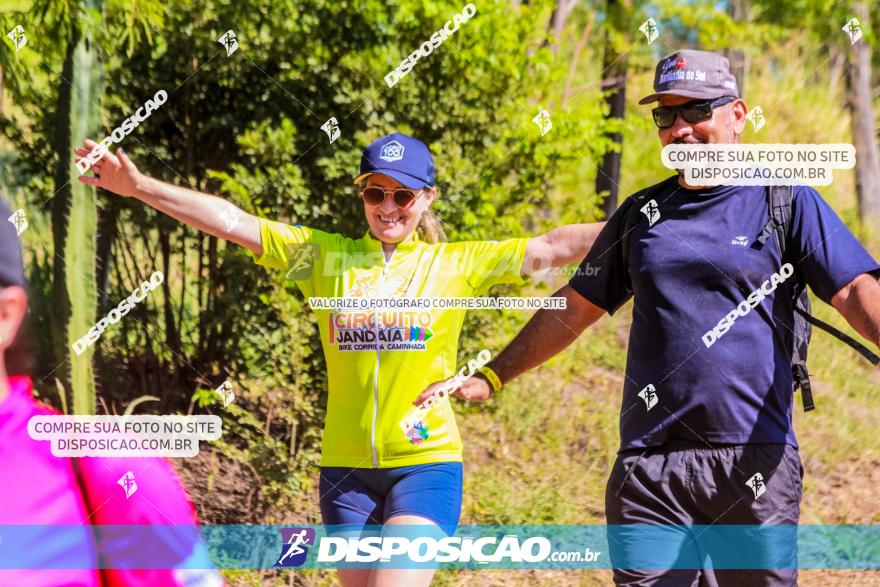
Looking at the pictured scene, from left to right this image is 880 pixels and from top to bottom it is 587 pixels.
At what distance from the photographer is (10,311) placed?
1.87 m

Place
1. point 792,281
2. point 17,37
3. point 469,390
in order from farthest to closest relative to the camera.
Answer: point 17,37
point 469,390
point 792,281

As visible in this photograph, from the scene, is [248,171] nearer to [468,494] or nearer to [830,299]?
[468,494]

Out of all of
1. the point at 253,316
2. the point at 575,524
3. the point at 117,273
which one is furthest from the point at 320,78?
the point at 575,524

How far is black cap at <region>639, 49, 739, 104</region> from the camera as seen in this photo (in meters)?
3.43

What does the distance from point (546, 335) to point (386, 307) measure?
0.59m

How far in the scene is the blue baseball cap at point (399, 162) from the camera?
3.90 meters

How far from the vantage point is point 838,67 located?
1569cm

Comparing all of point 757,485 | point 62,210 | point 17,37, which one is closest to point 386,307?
point 757,485

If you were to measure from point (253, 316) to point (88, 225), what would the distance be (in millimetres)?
1027

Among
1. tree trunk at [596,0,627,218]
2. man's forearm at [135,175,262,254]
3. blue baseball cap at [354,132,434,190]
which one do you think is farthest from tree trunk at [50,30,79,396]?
tree trunk at [596,0,627,218]

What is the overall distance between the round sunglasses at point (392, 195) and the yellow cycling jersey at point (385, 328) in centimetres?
16

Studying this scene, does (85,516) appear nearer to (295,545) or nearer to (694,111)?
(694,111)

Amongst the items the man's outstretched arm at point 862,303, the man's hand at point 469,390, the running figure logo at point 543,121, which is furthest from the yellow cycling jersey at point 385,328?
the running figure logo at point 543,121

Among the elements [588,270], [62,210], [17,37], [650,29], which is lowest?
[588,270]
